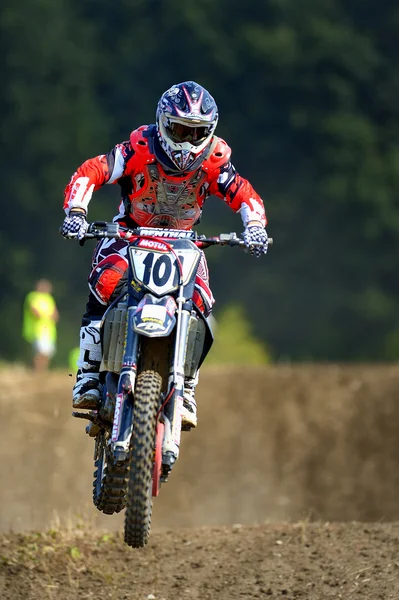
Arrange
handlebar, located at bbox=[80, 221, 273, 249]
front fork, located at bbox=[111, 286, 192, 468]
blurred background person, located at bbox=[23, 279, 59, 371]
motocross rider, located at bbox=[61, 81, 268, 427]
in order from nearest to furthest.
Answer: front fork, located at bbox=[111, 286, 192, 468] → handlebar, located at bbox=[80, 221, 273, 249] → motocross rider, located at bbox=[61, 81, 268, 427] → blurred background person, located at bbox=[23, 279, 59, 371]

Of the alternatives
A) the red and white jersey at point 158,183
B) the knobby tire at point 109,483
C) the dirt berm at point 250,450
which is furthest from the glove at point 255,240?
the dirt berm at point 250,450

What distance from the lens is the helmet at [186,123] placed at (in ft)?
26.5

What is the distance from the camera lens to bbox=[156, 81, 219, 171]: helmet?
26.5 feet

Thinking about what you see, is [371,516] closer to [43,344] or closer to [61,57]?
[43,344]

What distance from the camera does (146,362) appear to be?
25.5ft

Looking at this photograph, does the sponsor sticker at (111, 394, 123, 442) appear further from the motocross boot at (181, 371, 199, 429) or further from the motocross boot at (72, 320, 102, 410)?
the motocross boot at (72, 320, 102, 410)

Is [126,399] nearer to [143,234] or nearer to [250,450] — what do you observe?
[143,234]

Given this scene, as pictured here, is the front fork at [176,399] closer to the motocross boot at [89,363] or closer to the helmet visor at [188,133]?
the motocross boot at [89,363]

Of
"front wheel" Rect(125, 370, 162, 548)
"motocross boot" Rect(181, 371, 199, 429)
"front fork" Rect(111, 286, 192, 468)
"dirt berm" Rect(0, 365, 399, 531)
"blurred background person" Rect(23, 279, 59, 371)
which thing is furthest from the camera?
"blurred background person" Rect(23, 279, 59, 371)

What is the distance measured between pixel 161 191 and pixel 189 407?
1636mm

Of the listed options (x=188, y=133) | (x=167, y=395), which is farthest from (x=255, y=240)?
(x=167, y=395)

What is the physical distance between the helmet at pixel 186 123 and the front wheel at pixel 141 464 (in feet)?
5.88

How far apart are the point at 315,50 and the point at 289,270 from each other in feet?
24.1

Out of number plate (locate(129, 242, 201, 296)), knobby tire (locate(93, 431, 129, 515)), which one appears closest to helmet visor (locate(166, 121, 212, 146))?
number plate (locate(129, 242, 201, 296))
